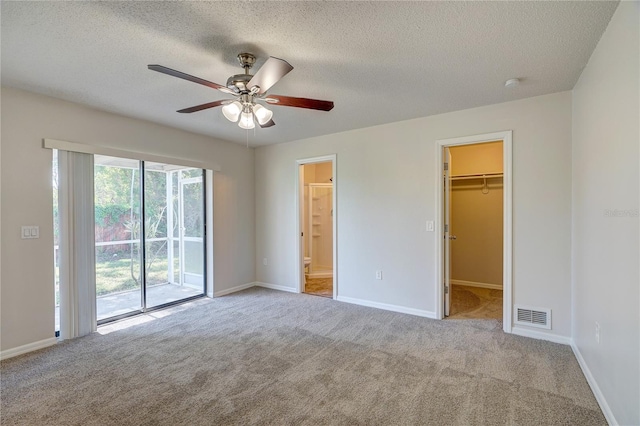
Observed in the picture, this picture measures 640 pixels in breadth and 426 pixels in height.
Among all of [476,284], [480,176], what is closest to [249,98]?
[480,176]

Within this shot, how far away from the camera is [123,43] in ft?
6.52

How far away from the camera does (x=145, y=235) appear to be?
153 inches

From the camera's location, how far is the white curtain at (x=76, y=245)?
3.02 meters

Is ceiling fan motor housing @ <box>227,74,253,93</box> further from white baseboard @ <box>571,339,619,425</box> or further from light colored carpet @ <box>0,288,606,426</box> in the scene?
white baseboard @ <box>571,339,619,425</box>

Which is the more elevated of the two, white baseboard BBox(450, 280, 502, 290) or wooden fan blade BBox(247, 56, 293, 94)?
wooden fan blade BBox(247, 56, 293, 94)

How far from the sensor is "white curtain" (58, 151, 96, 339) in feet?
9.91

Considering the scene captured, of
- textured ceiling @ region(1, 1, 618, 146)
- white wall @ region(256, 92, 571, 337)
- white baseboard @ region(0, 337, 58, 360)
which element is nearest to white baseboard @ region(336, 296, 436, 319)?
white wall @ region(256, 92, 571, 337)

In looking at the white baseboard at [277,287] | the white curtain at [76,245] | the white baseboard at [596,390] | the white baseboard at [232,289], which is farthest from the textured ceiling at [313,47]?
the white baseboard at [277,287]

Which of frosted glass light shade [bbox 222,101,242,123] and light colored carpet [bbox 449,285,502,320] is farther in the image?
light colored carpet [bbox 449,285,502,320]

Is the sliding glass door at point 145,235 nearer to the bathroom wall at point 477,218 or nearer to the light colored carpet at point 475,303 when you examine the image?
the light colored carpet at point 475,303

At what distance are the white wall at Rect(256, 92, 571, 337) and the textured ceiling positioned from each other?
42 cm

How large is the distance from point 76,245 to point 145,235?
813mm

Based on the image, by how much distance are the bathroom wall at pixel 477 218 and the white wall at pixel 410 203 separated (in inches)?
69.2

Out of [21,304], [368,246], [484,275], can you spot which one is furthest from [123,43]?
[484,275]
